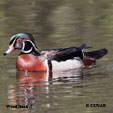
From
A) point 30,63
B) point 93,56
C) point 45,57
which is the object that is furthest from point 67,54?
point 30,63

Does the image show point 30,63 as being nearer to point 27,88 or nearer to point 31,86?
point 31,86

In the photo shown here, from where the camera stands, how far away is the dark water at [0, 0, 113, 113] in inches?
432

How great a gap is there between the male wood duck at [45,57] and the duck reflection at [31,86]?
0.23 meters

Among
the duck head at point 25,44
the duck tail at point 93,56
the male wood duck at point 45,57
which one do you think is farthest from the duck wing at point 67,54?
the duck head at point 25,44

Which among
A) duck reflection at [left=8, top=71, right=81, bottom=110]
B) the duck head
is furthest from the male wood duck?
duck reflection at [left=8, top=71, right=81, bottom=110]

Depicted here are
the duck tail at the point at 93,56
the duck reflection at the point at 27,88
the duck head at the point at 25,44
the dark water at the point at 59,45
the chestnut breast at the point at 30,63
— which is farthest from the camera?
the duck tail at the point at 93,56

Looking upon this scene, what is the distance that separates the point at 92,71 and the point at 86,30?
4.44 metres

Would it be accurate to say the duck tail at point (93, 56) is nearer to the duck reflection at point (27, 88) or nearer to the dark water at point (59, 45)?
the dark water at point (59, 45)

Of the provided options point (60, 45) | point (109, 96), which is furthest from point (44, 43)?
point (109, 96)

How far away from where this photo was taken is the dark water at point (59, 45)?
36.0 feet

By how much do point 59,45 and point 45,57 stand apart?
6.37 feet

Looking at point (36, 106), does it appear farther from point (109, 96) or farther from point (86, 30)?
point (86, 30)

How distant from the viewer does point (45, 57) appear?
14.1 metres

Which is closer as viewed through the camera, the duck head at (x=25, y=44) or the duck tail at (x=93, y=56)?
the duck head at (x=25, y=44)
